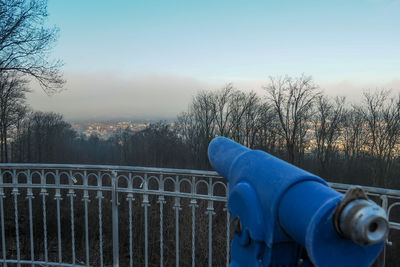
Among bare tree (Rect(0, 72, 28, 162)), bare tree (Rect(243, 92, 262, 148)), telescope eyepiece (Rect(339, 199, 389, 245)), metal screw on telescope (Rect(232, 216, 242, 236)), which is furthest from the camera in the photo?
bare tree (Rect(243, 92, 262, 148))

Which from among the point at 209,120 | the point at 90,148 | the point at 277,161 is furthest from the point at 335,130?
the point at 90,148

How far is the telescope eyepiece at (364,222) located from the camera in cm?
84

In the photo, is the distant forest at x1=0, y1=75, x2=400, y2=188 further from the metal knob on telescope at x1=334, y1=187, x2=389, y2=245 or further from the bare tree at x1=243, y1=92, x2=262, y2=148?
the metal knob on telescope at x1=334, y1=187, x2=389, y2=245

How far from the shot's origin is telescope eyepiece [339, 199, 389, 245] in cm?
84

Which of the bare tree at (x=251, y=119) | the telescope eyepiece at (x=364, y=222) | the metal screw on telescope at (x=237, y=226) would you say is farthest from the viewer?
the bare tree at (x=251, y=119)

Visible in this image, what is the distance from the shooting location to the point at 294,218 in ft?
3.56

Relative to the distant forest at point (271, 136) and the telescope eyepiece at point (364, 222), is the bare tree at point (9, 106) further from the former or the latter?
the telescope eyepiece at point (364, 222)

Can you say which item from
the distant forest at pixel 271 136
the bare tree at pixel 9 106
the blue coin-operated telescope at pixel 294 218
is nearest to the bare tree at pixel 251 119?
the distant forest at pixel 271 136

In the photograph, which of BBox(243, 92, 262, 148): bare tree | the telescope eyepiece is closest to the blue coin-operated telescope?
the telescope eyepiece

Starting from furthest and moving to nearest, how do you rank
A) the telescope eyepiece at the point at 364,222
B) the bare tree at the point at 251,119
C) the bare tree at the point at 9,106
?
1. the bare tree at the point at 251,119
2. the bare tree at the point at 9,106
3. the telescope eyepiece at the point at 364,222

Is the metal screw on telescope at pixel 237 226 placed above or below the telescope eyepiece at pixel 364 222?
below

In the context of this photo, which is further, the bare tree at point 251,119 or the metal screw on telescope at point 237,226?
the bare tree at point 251,119

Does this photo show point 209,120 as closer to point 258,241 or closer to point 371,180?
point 371,180

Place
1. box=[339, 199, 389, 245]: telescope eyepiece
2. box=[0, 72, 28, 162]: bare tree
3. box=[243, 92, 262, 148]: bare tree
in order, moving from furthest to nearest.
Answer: box=[243, 92, 262, 148]: bare tree, box=[0, 72, 28, 162]: bare tree, box=[339, 199, 389, 245]: telescope eyepiece
